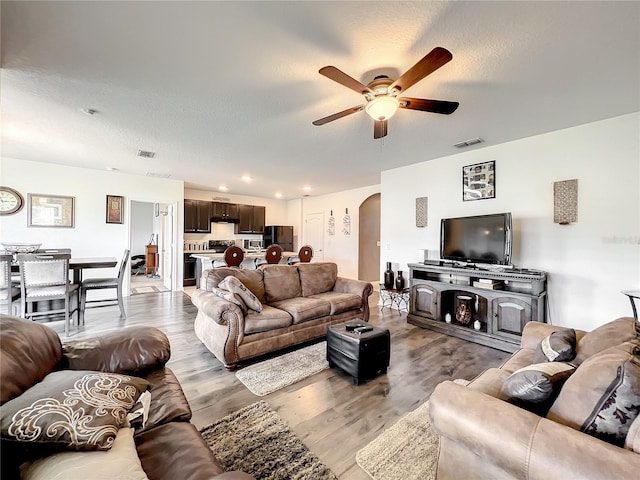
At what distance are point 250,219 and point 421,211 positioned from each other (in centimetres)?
555

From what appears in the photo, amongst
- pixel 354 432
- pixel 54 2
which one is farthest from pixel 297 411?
pixel 54 2

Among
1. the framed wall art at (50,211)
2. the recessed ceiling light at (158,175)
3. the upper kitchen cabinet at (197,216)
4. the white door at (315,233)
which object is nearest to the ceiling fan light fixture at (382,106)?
the recessed ceiling light at (158,175)

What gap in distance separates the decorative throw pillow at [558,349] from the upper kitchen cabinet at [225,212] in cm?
767

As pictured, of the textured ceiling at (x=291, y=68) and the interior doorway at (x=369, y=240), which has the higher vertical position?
the textured ceiling at (x=291, y=68)

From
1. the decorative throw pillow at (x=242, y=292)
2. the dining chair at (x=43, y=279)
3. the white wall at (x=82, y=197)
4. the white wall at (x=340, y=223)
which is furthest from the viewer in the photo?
the white wall at (x=340, y=223)

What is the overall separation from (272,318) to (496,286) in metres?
2.80

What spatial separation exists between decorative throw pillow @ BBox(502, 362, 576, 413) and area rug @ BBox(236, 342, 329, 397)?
1.77 meters

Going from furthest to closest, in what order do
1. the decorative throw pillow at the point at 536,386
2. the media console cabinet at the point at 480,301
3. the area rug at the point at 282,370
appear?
the media console cabinet at the point at 480,301, the area rug at the point at 282,370, the decorative throw pillow at the point at 536,386

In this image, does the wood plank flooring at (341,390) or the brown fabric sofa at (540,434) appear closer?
the brown fabric sofa at (540,434)

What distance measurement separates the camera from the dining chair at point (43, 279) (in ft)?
10.9

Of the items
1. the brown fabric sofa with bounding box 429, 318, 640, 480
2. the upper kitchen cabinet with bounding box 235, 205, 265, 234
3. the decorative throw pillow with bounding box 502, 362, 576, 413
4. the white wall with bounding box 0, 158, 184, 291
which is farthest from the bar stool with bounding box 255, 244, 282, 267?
the decorative throw pillow with bounding box 502, 362, 576, 413

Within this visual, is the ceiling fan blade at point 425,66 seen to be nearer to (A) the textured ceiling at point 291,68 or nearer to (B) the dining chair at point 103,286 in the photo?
(A) the textured ceiling at point 291,68

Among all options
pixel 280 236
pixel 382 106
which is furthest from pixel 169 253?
pixel 382 106

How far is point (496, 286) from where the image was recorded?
3424 millimetres
